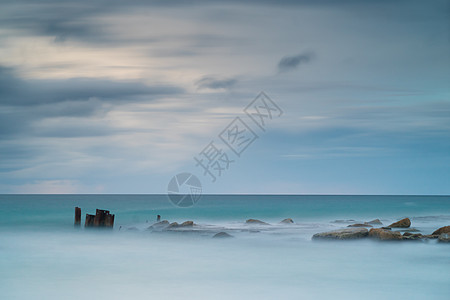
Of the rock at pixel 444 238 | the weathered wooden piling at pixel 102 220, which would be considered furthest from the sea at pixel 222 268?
the weathered wooden piling at pixel 102 220

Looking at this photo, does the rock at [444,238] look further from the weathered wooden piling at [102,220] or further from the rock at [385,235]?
the weathered wooden piling at [102,220]

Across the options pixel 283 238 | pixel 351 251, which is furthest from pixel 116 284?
pixel 283 238

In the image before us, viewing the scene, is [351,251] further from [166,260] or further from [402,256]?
[166,260]

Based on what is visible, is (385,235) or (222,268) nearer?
(222,268)

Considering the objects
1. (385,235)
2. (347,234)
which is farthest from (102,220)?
(385,235)

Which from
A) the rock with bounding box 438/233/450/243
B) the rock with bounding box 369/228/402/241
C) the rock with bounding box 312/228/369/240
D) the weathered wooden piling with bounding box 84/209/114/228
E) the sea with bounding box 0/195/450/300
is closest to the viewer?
the sea with bounding box 0/195/450/300

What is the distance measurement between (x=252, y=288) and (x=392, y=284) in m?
4.11

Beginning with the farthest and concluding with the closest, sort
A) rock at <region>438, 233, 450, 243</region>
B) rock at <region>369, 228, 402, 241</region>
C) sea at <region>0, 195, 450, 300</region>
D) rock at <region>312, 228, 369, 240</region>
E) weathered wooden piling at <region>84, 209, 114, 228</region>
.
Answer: weathered wooden piling at <region>84, 209, 114, 228</region>
rock at <region>312, 228, 369, 240</region>
rock at <region>369, 228, 402, 241</region>
rock at <region>438, 233, 450, 243</region>
sea at <region>0, 195, 450, 300</region>

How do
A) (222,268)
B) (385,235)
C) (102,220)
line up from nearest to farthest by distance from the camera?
(222,268) → (385,235) → (102,220)

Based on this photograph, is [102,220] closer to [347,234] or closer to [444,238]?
[347,234]

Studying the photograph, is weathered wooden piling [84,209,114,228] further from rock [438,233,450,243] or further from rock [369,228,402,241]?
rock [438,233,450,243]

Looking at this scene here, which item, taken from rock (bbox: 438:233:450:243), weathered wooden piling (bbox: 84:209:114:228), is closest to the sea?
rock (bbox: 438:233:450:243)

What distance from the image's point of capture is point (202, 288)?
535 inches

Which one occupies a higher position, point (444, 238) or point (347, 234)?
point (347, 234)
